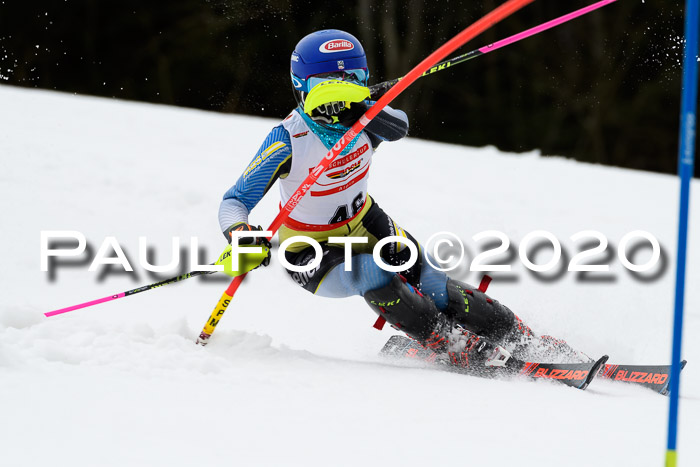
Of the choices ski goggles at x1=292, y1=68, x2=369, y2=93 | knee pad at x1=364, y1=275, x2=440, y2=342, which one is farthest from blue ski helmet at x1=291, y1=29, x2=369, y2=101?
knee pad at x1=364, y1=275, x2=440, y2=342

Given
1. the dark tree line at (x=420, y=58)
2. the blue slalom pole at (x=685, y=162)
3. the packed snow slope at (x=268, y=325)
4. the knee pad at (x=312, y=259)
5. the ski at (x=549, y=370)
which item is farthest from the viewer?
the dark tree line at (x=420, y=58)

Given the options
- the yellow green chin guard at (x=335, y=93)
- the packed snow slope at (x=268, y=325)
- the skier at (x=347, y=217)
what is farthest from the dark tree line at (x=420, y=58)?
the yellow green chin guard at (x=335, y=93)

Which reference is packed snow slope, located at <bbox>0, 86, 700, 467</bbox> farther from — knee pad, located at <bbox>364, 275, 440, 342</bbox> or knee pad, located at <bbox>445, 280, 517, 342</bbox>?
knee pad, located at <bbox>445, 280, 517, 342</bbox>

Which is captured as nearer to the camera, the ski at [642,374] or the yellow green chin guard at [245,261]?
the yellow green chin guard at [245,261]

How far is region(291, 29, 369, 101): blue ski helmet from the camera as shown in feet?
8.91

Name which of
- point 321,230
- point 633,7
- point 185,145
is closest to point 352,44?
point 321,230

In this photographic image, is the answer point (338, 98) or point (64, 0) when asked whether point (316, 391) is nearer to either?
point (338, 98)

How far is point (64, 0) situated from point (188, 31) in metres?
2.59

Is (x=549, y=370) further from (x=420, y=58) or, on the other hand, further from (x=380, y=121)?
(x=420, y=58)

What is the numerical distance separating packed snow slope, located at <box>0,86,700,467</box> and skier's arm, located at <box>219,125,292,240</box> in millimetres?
468

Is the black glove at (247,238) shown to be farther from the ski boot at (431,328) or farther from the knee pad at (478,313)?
the knee pad at (478,313)

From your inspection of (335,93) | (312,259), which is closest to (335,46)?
(335,93)

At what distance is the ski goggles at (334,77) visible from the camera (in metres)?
2.72

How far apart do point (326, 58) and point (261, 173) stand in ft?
1.49
